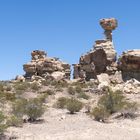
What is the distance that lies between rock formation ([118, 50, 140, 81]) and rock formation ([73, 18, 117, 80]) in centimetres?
199

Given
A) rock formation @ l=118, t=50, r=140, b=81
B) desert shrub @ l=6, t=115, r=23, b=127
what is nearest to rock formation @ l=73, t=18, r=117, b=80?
rock formation @ l=118, t=50, r=140, b=81

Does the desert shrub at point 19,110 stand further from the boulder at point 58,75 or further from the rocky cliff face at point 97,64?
the boulder at point 58,75

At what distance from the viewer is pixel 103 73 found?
46.8 metres

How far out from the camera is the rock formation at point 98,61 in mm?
47875

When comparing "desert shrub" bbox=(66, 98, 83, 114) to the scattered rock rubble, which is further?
the scattered rock rubble

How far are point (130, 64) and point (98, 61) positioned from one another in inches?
218

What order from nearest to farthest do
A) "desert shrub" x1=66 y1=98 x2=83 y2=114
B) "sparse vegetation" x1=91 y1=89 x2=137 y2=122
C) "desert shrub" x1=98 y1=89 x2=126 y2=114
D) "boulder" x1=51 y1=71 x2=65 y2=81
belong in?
"sparse vegetation" x1=91 y1=89 x2=137 y2=122 → "desert shrub" x1=98 y1=89 x2=126 y2=114 → "desert shrub" x1=66 y1=98 x2=83 y2=114 → "boulder" x1=51 y1=71 x2=65 y2=81

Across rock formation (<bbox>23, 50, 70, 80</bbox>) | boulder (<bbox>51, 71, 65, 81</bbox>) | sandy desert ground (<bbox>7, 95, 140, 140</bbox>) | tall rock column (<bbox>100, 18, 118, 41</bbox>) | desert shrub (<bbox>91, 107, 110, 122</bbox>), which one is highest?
tall rock column (<bbox>100, 18, 118, 41</bbox>)

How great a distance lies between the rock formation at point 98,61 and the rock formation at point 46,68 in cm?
329

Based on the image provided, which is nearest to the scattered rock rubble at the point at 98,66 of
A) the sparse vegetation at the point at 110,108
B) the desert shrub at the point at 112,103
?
the desert shrub at the point at 112,103

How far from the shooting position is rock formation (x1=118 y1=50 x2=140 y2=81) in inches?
1715

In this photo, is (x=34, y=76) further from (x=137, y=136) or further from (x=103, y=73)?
(x=137, y=136)

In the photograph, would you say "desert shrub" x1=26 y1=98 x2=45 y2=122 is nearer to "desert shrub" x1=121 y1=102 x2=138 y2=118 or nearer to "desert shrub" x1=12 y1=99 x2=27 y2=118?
"desert shrub" x1=12 y1=99 x2=27 y2=118

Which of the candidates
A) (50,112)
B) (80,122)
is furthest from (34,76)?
(80,122)
